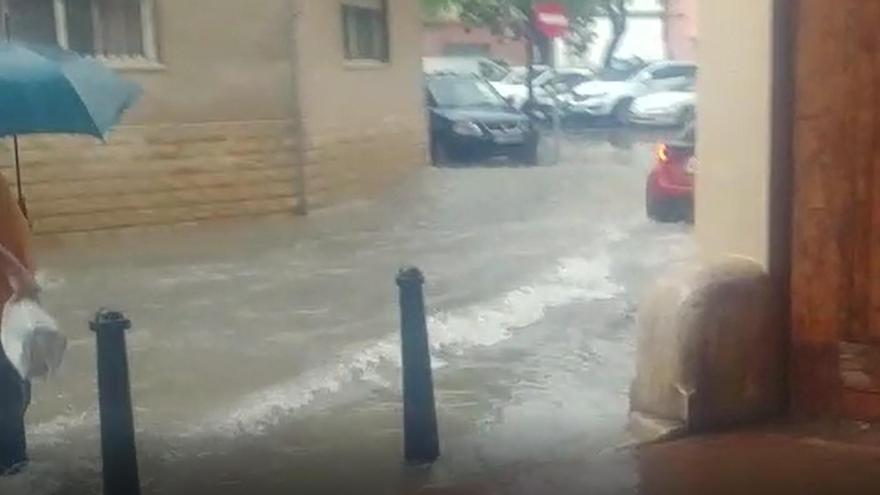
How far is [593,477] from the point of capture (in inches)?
194

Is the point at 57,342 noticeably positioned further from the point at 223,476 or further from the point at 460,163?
the point at 460,163

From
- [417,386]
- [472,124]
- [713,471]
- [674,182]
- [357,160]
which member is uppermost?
[472,124]

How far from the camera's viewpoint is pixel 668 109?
16.4ft

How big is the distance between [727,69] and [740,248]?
58cm

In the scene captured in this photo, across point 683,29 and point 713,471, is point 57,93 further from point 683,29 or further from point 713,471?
point 713,471

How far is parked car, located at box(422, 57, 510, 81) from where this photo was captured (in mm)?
4582

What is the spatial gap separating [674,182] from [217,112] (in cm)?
140

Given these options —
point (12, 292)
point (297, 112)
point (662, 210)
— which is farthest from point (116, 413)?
point (662, 210)

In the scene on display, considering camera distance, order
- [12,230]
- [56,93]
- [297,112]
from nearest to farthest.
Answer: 1. [56,93]
2. [12,230]
3. [297,112]

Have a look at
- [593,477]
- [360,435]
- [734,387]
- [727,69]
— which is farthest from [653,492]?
[727,69]

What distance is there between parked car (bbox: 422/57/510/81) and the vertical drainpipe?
38 cm

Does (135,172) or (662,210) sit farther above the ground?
(135,172)

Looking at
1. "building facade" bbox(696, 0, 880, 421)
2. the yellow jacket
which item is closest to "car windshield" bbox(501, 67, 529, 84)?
"building facade" bbox(696, 0, 880, 421)

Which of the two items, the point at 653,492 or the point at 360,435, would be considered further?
the point at 360,435
